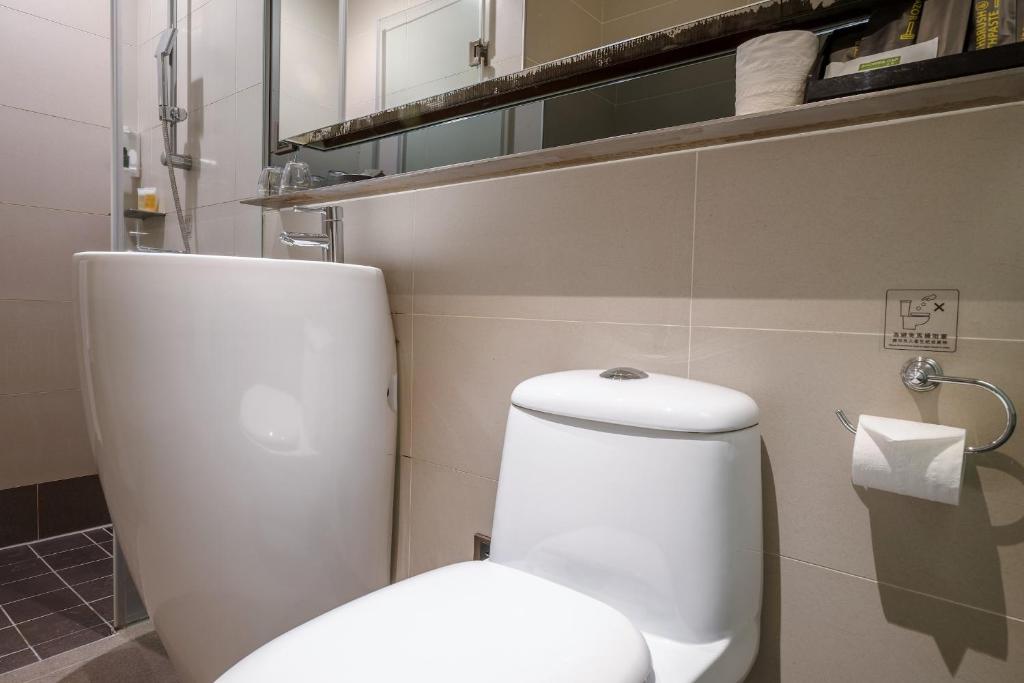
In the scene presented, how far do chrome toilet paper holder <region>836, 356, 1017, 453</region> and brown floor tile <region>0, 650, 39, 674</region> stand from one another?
64.1 inches

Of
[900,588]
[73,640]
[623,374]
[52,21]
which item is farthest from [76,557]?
[900,588]

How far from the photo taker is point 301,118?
4.83ft

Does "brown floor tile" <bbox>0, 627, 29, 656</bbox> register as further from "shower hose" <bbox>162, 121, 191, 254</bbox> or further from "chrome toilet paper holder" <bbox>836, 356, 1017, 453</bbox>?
"chrome toilet paper holder" <bbox>836, 356, 1017, 453</bbox>

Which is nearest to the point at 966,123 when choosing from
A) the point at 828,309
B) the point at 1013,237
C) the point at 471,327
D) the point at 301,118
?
the point at 1013,237

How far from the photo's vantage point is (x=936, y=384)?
0.63 metres

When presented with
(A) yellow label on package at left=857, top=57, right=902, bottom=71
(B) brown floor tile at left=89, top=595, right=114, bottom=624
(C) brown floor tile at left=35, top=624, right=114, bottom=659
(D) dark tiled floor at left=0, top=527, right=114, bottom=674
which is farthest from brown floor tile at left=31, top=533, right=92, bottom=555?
(A) yellow label on package at left=857, top=57, right=902, bottom=71

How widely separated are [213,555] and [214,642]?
15 centimetres

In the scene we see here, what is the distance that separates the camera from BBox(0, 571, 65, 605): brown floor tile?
1.49 meters

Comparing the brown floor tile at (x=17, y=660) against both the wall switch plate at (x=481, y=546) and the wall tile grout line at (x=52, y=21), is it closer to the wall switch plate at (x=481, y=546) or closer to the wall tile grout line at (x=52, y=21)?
the wall switch plate at (x=481, y=546)

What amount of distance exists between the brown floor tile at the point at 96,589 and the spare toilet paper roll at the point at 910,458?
1.79 metres

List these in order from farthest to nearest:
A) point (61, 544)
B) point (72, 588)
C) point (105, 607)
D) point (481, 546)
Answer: point (61, 544) < point (72, 588) < point (105, 607) < point (481, 546)

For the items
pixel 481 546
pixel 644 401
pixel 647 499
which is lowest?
pixel 481 546

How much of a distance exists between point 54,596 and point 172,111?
1458mm

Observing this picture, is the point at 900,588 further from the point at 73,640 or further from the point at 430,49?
the point at 73,640
